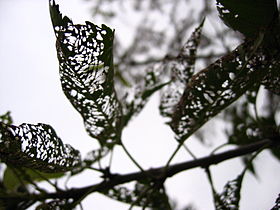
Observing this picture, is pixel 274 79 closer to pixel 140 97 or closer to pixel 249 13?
pixel 249 13

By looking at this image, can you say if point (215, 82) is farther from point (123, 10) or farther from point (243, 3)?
point (123, 10)

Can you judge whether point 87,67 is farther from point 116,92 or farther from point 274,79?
point 274,79

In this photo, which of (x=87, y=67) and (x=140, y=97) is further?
(x=140, y=97)

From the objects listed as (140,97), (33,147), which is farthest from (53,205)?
(140,97)

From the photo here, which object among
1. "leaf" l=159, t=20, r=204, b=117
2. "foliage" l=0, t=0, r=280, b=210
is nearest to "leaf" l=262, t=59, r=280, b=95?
"foliage" l=0, t=0, r=280, b=210

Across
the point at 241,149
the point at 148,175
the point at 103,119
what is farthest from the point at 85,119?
the point at 241,149

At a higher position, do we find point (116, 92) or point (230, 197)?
point (116, 92)

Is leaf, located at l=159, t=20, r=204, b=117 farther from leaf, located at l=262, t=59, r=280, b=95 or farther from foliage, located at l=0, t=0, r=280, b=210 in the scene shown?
leaf, located at l=262, t=59, r=280, b=95
